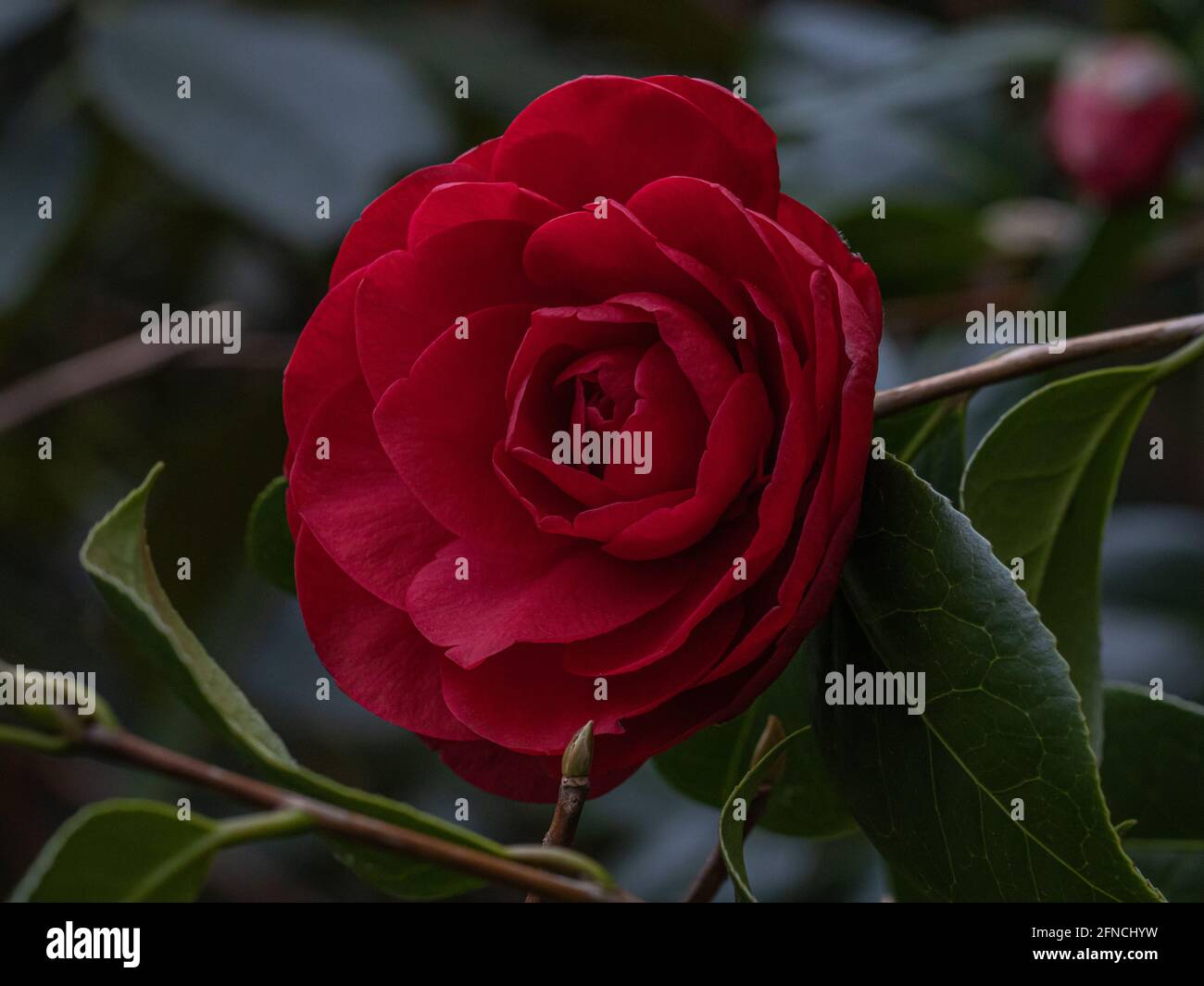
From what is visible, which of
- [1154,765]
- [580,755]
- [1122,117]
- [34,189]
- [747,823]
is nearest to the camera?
[580,755]

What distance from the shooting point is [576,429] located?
476 mm

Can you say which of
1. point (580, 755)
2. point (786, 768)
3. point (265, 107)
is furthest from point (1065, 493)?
point (265, 107)

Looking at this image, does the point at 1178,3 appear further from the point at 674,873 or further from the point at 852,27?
the point at 674,873

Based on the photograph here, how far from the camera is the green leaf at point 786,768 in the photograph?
590 millimetres

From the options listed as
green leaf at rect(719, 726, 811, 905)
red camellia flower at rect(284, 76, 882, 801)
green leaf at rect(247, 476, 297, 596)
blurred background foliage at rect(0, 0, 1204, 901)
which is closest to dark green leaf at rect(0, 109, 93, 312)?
blurred background foliage at rect(0, 0, 1204, 901)

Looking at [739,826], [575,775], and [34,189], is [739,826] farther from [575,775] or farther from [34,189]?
[34,189]

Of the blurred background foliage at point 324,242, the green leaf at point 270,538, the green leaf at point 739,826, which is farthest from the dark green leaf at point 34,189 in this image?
the green leaf at point 739,826

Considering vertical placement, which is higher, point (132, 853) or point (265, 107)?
point (265, 107)

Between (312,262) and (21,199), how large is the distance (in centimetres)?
28

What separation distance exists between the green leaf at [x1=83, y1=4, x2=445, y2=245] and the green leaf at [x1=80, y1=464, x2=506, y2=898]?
2.59ft

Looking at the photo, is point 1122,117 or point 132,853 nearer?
point 132,853

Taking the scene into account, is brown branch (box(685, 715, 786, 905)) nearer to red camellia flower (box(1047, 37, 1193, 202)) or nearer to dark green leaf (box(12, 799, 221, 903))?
dark green leaf (box(12, 799, 221, 903))

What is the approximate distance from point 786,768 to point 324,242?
Result: 857 mm
